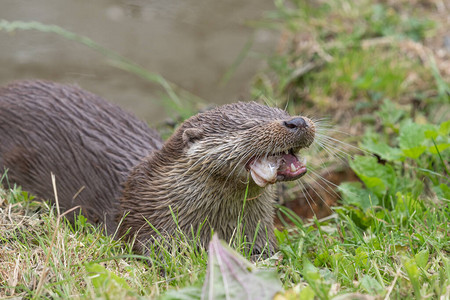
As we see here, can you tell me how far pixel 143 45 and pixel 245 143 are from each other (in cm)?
440

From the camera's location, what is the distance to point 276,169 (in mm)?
2504

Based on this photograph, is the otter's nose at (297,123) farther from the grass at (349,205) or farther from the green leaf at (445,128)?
the green leaf at (445,128)

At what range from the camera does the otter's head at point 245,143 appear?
2490 mm

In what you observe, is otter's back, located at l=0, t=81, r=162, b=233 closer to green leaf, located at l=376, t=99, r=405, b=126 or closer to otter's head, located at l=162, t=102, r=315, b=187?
otter's head, located at l=162, t=102, r=315, b=187

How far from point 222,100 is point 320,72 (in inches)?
45.3

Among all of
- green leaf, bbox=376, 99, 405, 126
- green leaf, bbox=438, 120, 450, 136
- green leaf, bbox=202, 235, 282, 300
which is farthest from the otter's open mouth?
green leaf, bbox=376, 99, 405, 126

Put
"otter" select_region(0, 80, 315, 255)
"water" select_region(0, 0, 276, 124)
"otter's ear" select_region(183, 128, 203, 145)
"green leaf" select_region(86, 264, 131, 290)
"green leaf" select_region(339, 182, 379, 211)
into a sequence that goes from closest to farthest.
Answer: "green leaf" select_region(86, 264, 131, 290) < "otter" select_region(0, 80, 315, 255) < "otter's ear" select_region(183, 128, 203, 145) < "green leaf" select_region(339, 182, 379, 211) < "water" select_region(0, 0, 276, 124)

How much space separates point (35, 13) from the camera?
6.97 metres

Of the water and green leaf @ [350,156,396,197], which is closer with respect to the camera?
green leaf @ [350,156,396,197]

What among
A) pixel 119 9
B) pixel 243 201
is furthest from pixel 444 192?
pixel 119 9

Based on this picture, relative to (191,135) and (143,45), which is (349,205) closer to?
(191,135)

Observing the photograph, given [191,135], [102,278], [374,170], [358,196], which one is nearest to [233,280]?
[102,278]

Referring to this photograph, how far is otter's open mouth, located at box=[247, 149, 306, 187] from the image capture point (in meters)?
2.49

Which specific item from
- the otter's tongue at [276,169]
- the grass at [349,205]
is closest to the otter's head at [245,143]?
the otter's tongue at [276,169]
